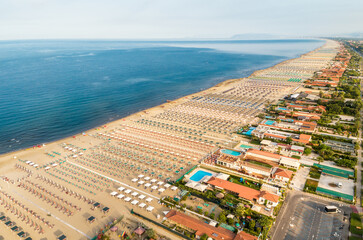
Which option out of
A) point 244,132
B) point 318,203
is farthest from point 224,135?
point 318,203

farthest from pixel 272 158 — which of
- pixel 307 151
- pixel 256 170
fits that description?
pixel 307 151

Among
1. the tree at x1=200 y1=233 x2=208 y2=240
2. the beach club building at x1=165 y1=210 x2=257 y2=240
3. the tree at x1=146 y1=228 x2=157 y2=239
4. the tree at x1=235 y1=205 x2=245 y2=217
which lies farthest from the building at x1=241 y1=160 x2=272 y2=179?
the tree at x1=146 y1=228 x2=157 y2=239

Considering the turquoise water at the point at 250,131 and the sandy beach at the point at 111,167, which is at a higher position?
the turquoise water at the point at 250,131

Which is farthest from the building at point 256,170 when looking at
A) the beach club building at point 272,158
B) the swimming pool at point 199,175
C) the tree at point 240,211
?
the tree at point 240,211

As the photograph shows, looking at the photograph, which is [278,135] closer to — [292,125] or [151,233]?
[292,125]

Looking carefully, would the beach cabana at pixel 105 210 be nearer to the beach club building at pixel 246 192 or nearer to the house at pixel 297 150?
the beach club building at pixel 246 192
